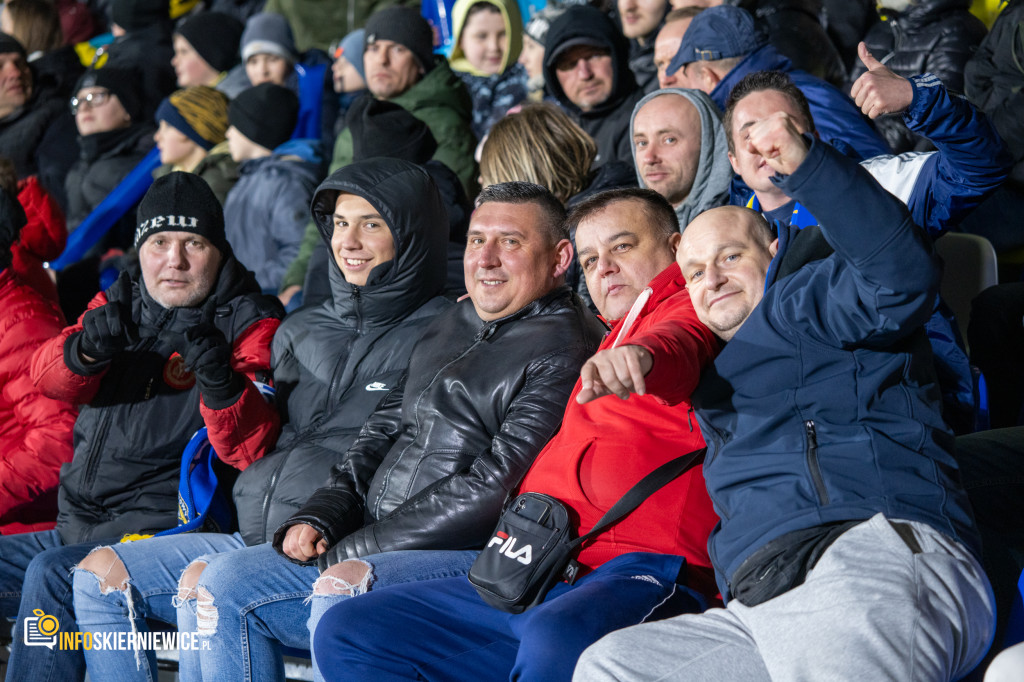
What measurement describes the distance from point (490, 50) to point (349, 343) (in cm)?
349

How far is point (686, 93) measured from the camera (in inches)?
152

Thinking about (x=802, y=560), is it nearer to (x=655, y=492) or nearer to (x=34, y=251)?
(x=655, y=492)

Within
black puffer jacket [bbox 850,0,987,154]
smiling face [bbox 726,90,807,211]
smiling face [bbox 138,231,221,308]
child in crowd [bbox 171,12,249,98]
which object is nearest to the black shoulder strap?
smiling face [bbox 726,90,807,211]

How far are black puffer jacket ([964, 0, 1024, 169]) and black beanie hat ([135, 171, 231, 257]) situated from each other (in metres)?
3.09

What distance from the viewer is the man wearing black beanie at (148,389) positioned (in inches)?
131

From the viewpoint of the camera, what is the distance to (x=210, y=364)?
3.25 m

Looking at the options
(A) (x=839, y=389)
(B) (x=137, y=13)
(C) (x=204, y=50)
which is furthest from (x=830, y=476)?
(B) (x=137, y=13)

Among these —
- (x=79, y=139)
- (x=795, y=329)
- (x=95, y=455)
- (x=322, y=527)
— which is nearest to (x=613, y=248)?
(x=795, y=329)

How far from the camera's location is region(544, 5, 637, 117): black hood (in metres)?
5.02

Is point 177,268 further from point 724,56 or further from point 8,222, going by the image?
point 724,56

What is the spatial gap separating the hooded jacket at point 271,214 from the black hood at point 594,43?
4.56ft

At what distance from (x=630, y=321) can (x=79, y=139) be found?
5.61 metres

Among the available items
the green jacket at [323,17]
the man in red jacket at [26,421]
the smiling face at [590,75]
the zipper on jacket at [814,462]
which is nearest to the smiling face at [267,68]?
the green jacket at [323,17]

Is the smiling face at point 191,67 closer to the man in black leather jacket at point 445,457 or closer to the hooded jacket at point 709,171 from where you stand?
the hooded jacket at point 709,171
